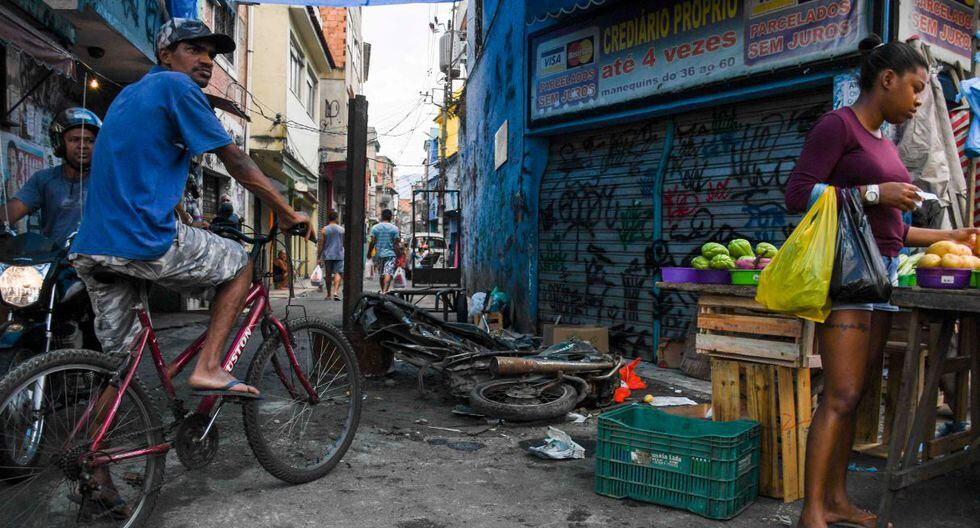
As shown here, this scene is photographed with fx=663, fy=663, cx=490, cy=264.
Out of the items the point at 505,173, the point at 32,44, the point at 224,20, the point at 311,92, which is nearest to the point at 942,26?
the point at 505,173

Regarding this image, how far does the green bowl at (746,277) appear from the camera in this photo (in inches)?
133

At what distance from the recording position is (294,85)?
20.8 m

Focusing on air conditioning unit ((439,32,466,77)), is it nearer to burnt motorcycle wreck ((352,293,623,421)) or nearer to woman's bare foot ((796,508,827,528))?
burnt motorcycle wreck ((352,293,623,421))

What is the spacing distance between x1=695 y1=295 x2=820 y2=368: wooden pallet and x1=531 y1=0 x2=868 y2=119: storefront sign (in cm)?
369

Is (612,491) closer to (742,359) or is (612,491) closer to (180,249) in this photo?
(742,359)

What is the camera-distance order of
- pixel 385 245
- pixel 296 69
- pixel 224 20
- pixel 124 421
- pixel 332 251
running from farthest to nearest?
1. pixel 296 69
2. pixel 224 20
3. pixel 332 251
4. pixel 385 245
5. pixel 124 421

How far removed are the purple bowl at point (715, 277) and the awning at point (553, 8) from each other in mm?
4913

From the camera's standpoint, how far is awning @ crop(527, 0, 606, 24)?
781 centimetres

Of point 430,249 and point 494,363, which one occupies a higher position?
point 430,249

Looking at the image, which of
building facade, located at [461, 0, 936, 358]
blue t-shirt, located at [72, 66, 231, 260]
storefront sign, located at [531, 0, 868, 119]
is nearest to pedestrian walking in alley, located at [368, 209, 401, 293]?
building facade, located at [461, 0, 936, 358]

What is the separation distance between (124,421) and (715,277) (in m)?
2.84

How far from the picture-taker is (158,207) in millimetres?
2674

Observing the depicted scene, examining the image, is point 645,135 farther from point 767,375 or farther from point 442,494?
point 442,494

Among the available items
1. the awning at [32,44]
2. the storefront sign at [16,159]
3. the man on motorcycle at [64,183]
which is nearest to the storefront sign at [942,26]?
the man on motorcycle at [64,183]
